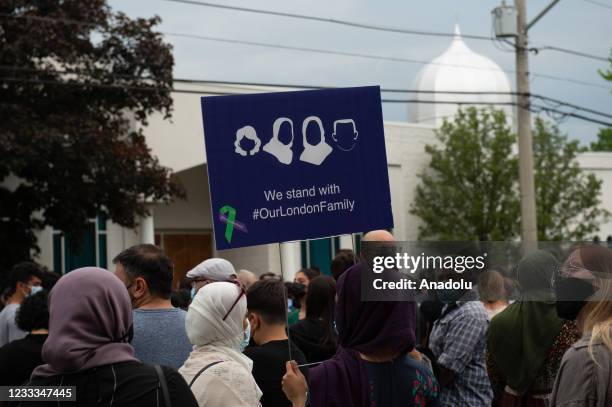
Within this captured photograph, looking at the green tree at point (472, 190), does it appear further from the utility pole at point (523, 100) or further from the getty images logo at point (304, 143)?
the getty images logo at point (304, 143)

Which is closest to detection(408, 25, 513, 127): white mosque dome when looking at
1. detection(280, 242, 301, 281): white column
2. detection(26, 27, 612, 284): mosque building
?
detection(26, 27, 612, 284): mosque building

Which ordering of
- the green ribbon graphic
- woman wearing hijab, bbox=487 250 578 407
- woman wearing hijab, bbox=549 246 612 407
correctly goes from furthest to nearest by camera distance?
1. woman wearing hijab, bbox=487 250 578 407
2. the green ribbon graphic
3. woman wearing hijab, bbox=549 246 612 407

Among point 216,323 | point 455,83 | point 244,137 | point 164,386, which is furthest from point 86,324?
point 455,83

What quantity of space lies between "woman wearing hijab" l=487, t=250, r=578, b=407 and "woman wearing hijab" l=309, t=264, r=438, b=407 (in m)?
1.40

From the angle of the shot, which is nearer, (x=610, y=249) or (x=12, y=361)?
(x=610, y=249)

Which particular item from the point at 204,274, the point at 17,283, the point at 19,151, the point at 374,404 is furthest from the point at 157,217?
the point at 374,404

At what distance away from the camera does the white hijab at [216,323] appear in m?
4.72

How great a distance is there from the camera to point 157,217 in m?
30.6

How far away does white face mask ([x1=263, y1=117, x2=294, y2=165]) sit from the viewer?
548 cm

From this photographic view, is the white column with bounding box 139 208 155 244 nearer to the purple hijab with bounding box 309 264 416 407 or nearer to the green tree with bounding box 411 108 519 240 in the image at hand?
the green tree with bounding box 411 108 519 240

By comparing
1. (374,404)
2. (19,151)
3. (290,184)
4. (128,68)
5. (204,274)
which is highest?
(128,68)

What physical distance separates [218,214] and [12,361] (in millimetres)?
1688

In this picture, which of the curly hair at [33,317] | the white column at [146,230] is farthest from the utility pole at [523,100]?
the curly hair at [33,317]

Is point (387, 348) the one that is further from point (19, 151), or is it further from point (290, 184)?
point (19, 151)
